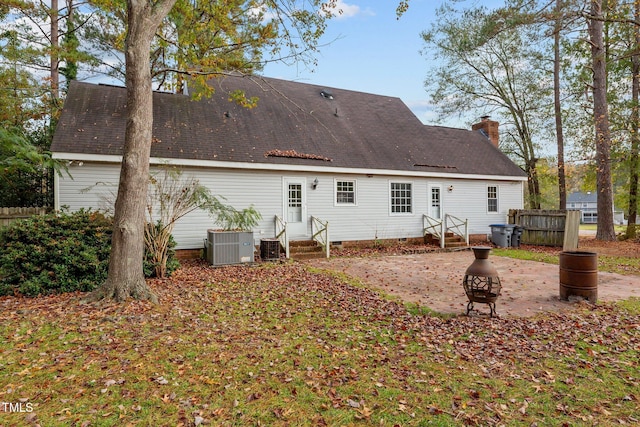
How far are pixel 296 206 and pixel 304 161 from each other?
159 centimetres

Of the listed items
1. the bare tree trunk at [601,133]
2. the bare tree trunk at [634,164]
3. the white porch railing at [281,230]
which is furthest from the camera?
the bare tree trunk at [634,164]

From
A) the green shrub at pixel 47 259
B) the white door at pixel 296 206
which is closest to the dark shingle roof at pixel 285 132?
the white door at pixel 296 206

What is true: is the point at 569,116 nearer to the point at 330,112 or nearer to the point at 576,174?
the point at 576,174

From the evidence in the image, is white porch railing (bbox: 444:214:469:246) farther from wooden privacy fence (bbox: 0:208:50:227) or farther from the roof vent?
wooden privacy fence (bbox: 0:208:50:227)

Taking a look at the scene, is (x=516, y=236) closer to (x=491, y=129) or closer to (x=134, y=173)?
(x=491, y=129)

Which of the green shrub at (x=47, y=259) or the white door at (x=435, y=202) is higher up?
the white door at (x=435, y=202)

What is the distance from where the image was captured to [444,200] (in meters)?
14.9

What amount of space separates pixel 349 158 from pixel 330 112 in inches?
138

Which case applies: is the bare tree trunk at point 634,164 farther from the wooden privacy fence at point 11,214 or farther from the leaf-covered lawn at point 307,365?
the wooden privacy fence at point 11,214

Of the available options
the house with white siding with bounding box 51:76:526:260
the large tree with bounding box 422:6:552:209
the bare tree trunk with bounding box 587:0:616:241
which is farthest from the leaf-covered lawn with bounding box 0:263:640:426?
the large tree with bounding box 422:6:552:209

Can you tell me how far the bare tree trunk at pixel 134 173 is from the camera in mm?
5668

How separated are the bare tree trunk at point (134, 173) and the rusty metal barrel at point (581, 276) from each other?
283 inches

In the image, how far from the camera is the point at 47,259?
6395 mm

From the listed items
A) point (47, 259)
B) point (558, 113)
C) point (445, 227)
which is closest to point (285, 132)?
point (445, 227)
